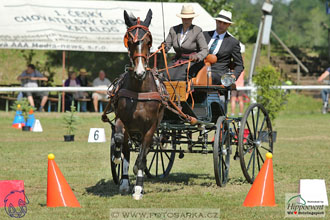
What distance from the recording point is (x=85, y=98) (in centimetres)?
2472

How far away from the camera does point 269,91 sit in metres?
17.6

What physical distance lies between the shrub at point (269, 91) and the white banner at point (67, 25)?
268 inches

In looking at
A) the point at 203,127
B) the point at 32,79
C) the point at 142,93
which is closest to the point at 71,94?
the point at 32,79

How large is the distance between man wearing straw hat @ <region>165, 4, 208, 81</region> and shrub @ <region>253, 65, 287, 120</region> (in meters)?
7.64

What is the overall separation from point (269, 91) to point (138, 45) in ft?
31.4

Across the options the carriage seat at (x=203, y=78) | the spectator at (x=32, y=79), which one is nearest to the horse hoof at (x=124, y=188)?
the carriage seat at (x=203, y=78)

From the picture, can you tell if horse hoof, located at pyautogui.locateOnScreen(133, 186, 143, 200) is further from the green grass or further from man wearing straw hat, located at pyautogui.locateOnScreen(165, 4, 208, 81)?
man wearing straw hat, located at pyautogui.locateOnScreen(165, 4, 208, 81)

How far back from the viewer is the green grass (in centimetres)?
816

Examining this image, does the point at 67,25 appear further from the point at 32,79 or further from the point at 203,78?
the point at 203,78

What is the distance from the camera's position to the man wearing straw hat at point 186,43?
32.5ft

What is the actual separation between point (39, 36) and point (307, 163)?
1288cm

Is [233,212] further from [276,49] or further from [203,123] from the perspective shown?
[276,49]

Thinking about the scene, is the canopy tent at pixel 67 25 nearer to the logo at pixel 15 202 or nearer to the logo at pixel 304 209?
the logo at pixel 15 202

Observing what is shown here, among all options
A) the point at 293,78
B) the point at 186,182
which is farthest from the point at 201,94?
the point at 293,78
